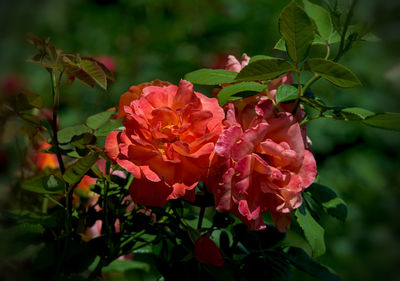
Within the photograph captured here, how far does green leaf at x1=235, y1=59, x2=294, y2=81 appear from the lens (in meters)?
0.48

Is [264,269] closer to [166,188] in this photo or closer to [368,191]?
[166,188]

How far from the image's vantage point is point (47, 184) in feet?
1.68

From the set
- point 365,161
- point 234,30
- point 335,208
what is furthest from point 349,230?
point 335,208

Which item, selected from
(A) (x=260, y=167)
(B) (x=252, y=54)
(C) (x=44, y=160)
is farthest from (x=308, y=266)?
(B) (x=252, y=54)

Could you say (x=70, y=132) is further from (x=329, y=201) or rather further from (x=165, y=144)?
(x=329, y=201)

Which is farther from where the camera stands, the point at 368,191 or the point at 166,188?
the point at 368,191

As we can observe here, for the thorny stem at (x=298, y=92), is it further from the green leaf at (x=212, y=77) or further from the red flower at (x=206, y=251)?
the red flower at (x=206, y=251)

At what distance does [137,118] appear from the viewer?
0.49m

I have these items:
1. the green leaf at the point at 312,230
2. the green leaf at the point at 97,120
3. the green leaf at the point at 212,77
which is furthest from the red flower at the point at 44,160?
the green leaf at the point at 312,230

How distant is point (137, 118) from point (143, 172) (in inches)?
2.3

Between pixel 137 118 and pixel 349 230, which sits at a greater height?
pixel 137 118

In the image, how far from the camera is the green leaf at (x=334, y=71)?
0.46 m

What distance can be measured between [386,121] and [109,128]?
0.32 metres

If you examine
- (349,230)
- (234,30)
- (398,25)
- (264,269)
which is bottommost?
(349,230)
